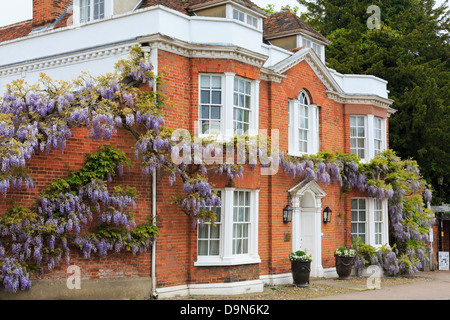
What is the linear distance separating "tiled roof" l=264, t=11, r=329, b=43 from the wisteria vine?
655cm

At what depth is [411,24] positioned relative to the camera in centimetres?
2811

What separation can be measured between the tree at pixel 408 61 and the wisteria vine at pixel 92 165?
12.0 metres

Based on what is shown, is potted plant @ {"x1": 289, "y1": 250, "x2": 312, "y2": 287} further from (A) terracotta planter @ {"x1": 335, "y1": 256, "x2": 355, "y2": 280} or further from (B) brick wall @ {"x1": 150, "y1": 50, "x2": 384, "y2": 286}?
(A) terracotta planter @ {"x1": 335, "y1": 256, "x2": 355, "y2": 280}

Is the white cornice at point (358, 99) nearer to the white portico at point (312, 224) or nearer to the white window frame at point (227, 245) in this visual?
the white portico at point (312, 224)

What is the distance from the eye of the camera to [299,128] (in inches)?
711

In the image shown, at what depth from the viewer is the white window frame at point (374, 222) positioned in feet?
65.9

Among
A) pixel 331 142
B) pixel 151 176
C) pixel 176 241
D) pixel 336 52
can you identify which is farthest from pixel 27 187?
pixel 336 52

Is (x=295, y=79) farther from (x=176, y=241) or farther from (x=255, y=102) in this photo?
(x=176, y=241)

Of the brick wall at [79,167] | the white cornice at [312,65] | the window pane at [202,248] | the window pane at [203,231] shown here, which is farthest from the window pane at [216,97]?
A: the window pane at [202,248]

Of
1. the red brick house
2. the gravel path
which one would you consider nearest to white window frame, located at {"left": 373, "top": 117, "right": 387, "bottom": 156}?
the red brick house

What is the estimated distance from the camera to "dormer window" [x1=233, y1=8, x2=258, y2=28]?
1603 cm

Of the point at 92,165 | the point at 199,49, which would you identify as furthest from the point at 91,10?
the point at 92,165

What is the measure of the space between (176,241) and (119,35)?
570 centimetres

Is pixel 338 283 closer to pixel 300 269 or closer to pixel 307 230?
pixel 300 269
